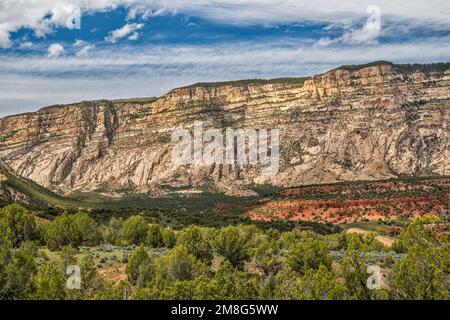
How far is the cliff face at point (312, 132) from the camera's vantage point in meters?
159

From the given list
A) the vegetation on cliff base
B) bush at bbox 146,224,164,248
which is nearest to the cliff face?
bush at bbox 146,224,164,248

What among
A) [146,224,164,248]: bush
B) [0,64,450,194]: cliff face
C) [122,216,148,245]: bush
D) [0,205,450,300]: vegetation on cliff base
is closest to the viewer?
[0,205,450,300]: vegetation on cliff base

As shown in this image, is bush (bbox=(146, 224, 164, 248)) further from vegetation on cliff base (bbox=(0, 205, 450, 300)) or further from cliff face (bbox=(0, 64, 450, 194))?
cliff face (bbox=(0, 64, 450, 194))

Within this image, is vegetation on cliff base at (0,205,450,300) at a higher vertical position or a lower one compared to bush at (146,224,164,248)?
higher

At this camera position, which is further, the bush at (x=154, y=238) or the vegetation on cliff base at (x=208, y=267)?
the bush at (x=154, y=238)

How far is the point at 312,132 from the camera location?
169000mm

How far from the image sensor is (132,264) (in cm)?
2900

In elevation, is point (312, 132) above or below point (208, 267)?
below

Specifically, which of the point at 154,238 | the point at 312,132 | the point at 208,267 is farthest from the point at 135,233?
the point at 312,132

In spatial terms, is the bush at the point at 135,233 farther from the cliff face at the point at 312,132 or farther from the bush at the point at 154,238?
the cliff face at the point at 312,132

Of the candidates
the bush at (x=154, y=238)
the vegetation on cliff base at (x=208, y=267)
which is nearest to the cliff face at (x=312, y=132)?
the bush at (x=154, y=238)

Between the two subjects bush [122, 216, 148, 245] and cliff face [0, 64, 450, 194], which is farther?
cliff face [0, 64, 450, 194]

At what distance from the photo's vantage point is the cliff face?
159 meters

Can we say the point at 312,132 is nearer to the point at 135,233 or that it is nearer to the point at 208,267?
the point at 135,233
